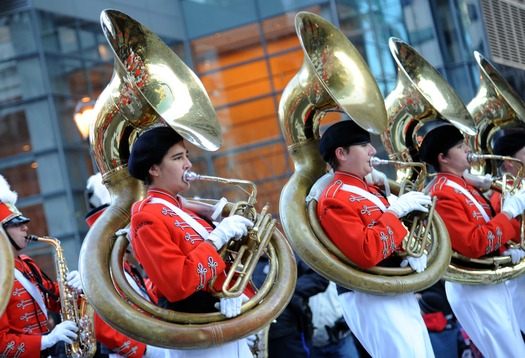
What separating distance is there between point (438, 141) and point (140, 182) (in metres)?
2.21

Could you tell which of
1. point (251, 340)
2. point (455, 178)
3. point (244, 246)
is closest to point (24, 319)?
point (251, 340)

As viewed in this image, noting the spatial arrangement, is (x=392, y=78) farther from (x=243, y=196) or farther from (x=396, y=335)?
(x=396, y=335)

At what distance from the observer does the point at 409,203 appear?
497cm

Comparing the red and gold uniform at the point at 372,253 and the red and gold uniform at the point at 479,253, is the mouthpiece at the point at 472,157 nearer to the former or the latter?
the red and gold uniform at the point at 479,253

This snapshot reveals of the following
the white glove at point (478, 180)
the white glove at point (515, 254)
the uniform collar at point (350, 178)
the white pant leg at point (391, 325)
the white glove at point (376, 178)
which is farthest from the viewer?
the white glove at point (478, 180)

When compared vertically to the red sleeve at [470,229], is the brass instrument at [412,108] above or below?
above

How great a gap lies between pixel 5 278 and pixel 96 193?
204 centimetres

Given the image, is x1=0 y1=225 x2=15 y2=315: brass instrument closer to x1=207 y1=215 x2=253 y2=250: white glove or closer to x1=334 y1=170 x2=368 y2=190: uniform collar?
x1=207 y1=215 x2=253 y2=250: white glove

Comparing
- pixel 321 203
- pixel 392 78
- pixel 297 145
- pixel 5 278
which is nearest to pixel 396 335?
pixel 321 203

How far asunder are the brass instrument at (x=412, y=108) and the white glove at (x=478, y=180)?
40cm

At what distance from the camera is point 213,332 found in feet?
13.5

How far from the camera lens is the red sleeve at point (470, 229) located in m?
5.61

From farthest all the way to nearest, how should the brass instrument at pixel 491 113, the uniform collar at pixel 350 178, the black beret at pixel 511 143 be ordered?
the black beret at pixel 511 143 < the brass instrument at pixel 491 113 < the uniform collar at pixel 350 178

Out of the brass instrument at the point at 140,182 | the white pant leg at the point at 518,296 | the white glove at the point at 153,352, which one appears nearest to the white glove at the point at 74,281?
the white glove at the point at 153,352
